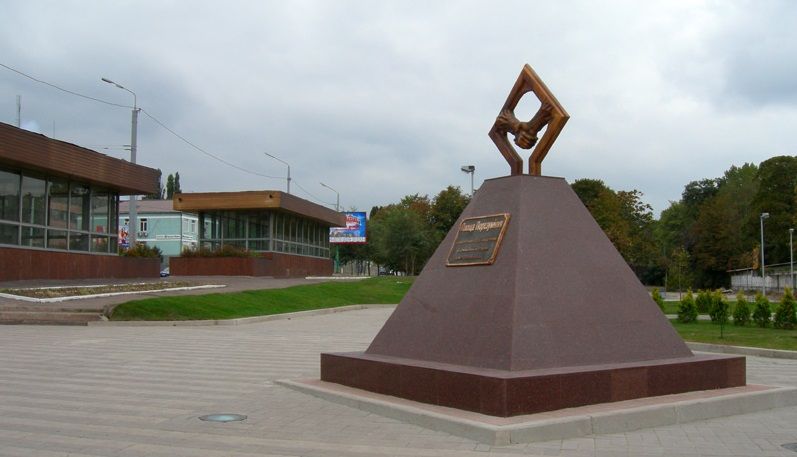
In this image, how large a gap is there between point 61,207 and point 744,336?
1039 inches

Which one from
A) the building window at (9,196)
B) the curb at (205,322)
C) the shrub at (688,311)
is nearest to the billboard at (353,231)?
the building window at (9,196)

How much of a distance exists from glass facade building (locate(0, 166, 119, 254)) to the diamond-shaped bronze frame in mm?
23506

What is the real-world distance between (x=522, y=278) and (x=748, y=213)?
68.9m

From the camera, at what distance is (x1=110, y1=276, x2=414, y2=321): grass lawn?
20.9 metres

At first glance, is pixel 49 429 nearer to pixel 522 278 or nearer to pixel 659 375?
pixel 522 278

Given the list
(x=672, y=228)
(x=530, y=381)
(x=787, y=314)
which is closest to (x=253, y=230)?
(x=787, y=314)

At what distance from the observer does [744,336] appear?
56.7 ft

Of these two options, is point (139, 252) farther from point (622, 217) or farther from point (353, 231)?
point (622, 217)

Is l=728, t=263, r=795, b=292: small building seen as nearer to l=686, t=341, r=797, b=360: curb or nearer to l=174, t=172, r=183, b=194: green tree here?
l=686, t=341, r=797, b=360: curb

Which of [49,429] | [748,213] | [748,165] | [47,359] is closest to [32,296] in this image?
[47,359]

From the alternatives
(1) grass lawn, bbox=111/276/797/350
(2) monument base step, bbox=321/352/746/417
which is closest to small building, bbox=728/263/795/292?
(1) grass lawn, bbox=111/276/797/350

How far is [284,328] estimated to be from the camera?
20859 millimetres

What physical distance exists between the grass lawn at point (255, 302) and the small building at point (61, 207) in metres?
8.63

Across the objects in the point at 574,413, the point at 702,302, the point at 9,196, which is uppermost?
the point at 9,196
